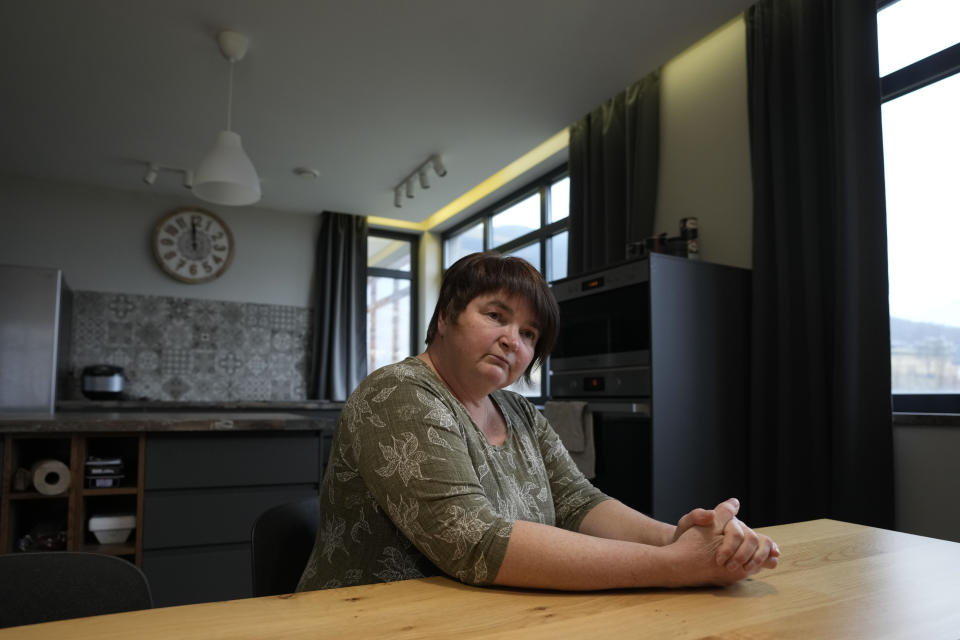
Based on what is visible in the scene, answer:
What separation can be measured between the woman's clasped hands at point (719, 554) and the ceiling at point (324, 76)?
97.0 inches

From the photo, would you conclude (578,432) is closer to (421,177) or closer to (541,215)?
(541,215)

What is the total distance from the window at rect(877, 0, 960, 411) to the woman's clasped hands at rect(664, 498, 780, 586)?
172 centimetres

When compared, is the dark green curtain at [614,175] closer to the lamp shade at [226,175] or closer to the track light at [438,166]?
the track light at [438,166]

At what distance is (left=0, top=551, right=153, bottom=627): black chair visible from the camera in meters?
0.81

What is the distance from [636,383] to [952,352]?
3.39 ft

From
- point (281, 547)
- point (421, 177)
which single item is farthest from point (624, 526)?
point (421, 177)

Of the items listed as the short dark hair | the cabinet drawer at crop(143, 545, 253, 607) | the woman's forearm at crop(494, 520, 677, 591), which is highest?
the short dark hair

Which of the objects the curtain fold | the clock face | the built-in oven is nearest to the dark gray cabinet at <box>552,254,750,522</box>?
the built-in oven

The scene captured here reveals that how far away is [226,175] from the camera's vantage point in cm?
281

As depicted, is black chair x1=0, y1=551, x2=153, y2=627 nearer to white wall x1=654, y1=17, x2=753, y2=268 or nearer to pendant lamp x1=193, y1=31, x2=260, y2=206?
pendant lamp x1=193, y1=31, x2=260, y2=206

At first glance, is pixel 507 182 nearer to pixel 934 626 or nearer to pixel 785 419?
pixel 785 419

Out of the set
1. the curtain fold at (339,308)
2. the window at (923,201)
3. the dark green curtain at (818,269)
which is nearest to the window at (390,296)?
the curtain fold at (339,308)

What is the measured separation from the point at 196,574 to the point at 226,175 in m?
1.66

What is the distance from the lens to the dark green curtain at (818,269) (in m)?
2.15
